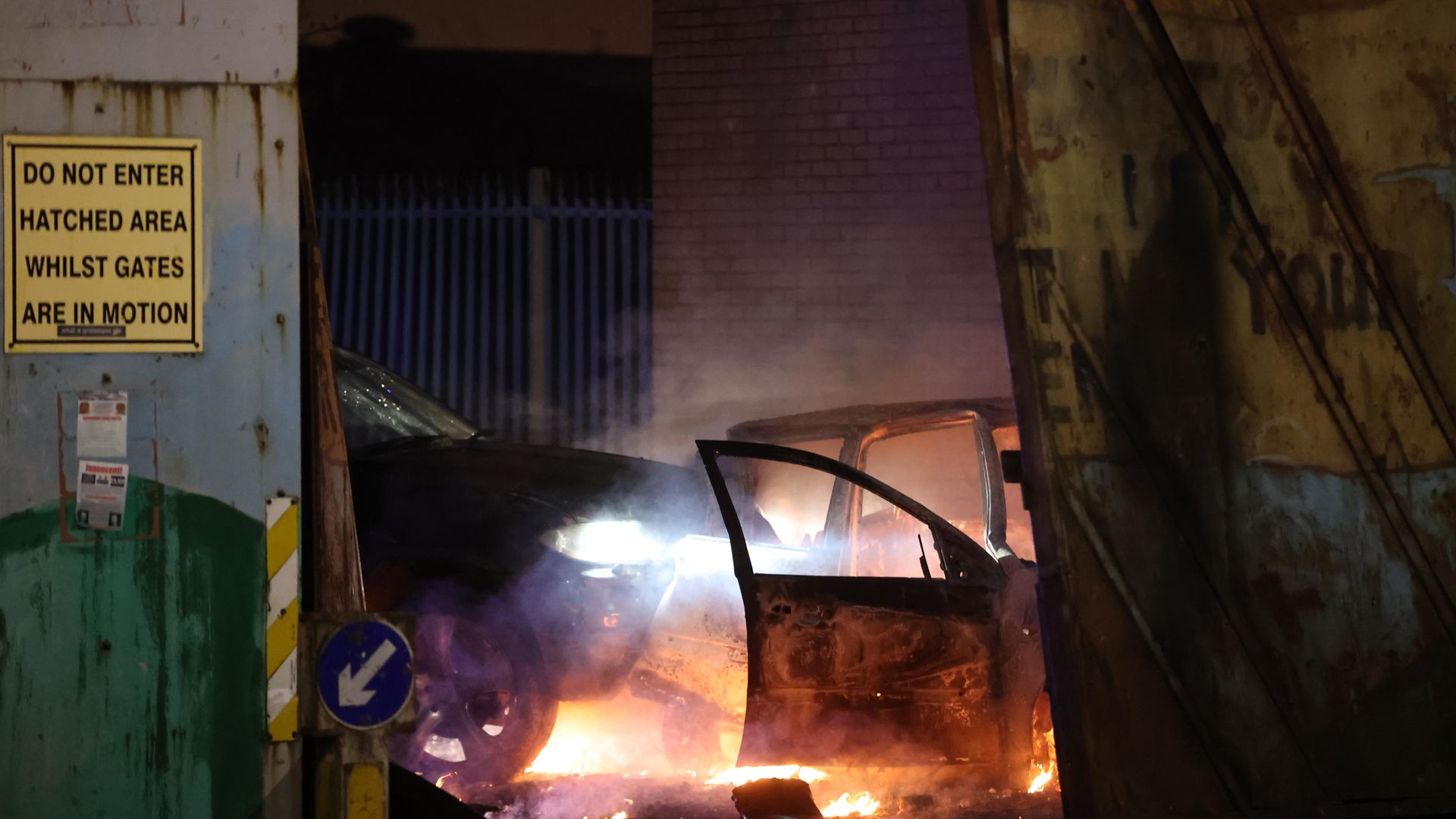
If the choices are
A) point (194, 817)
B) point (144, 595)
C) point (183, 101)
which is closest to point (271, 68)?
point (183, 101)

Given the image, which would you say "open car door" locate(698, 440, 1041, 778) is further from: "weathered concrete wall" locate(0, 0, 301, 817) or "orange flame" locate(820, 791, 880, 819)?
"weathered concrete wall" locate(0, 0, 301, 817)

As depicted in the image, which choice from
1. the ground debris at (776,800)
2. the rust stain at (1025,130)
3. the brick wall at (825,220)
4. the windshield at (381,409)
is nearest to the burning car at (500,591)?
the windshield at (381,409)

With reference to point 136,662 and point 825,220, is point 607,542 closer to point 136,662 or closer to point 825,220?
point 136,662

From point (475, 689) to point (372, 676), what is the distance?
2.61m

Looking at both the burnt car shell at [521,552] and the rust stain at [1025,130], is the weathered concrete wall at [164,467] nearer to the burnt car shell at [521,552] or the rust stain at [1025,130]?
the rust stain at [1025,130]

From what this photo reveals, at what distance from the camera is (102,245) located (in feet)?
9.86

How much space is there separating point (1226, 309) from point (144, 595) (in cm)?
302

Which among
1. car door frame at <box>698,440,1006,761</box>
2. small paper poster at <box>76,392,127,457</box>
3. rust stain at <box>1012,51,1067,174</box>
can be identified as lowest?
car door frame at <box>698,440,1006,761</box>

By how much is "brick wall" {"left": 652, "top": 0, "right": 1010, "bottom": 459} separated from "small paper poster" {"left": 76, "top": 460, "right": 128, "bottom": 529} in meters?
→ 6.34

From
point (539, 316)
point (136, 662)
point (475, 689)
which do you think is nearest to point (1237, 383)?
point (136, 662)

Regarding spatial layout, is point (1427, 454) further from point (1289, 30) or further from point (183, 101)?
point (183, 101)

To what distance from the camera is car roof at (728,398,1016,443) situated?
5875 millimetres

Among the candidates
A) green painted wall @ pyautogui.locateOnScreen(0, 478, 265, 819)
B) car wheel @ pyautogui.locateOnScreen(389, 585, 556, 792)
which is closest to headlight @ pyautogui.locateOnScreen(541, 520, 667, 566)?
car wheel @ pyautogui.locateOnScreen(389, 585, 556, 792)

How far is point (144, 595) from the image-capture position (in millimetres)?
2998
